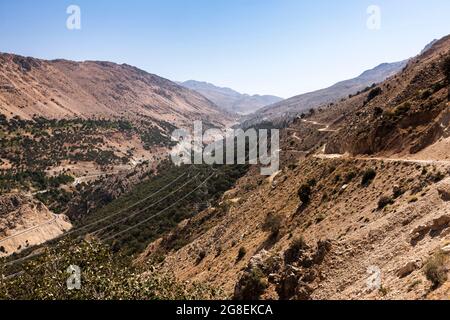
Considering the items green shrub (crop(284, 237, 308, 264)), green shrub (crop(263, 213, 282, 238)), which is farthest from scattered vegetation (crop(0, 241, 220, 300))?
green shrub (crop(263, 213, 282, 238))

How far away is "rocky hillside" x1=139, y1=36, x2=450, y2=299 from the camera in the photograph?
16.9m

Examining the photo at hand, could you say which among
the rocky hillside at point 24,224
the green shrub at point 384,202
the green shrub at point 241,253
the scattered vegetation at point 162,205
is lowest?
the rocky hillside at point 24,224

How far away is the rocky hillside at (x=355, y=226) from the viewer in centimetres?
1692

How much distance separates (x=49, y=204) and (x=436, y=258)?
4951 inches

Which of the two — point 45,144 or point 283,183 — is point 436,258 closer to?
point 283,183

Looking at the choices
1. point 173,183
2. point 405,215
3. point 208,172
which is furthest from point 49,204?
point 405,215

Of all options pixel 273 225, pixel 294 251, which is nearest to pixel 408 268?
pixel 294 251

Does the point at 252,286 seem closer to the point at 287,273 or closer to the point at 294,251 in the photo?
the point at 287,273

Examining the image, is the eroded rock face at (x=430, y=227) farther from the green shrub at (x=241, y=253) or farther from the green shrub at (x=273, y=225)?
the green shrub at (x=241, y=253)

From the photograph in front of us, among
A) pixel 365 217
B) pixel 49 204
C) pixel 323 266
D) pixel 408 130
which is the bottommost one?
pixel 49 204

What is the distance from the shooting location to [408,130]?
3266cm

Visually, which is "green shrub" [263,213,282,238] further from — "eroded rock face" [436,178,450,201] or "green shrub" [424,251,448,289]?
"green shrub" [424,251,448,289]

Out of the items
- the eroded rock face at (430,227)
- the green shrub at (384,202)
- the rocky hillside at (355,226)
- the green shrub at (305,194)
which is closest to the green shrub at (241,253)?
the rocky hillside at (355,226)

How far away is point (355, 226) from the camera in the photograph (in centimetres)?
2380
